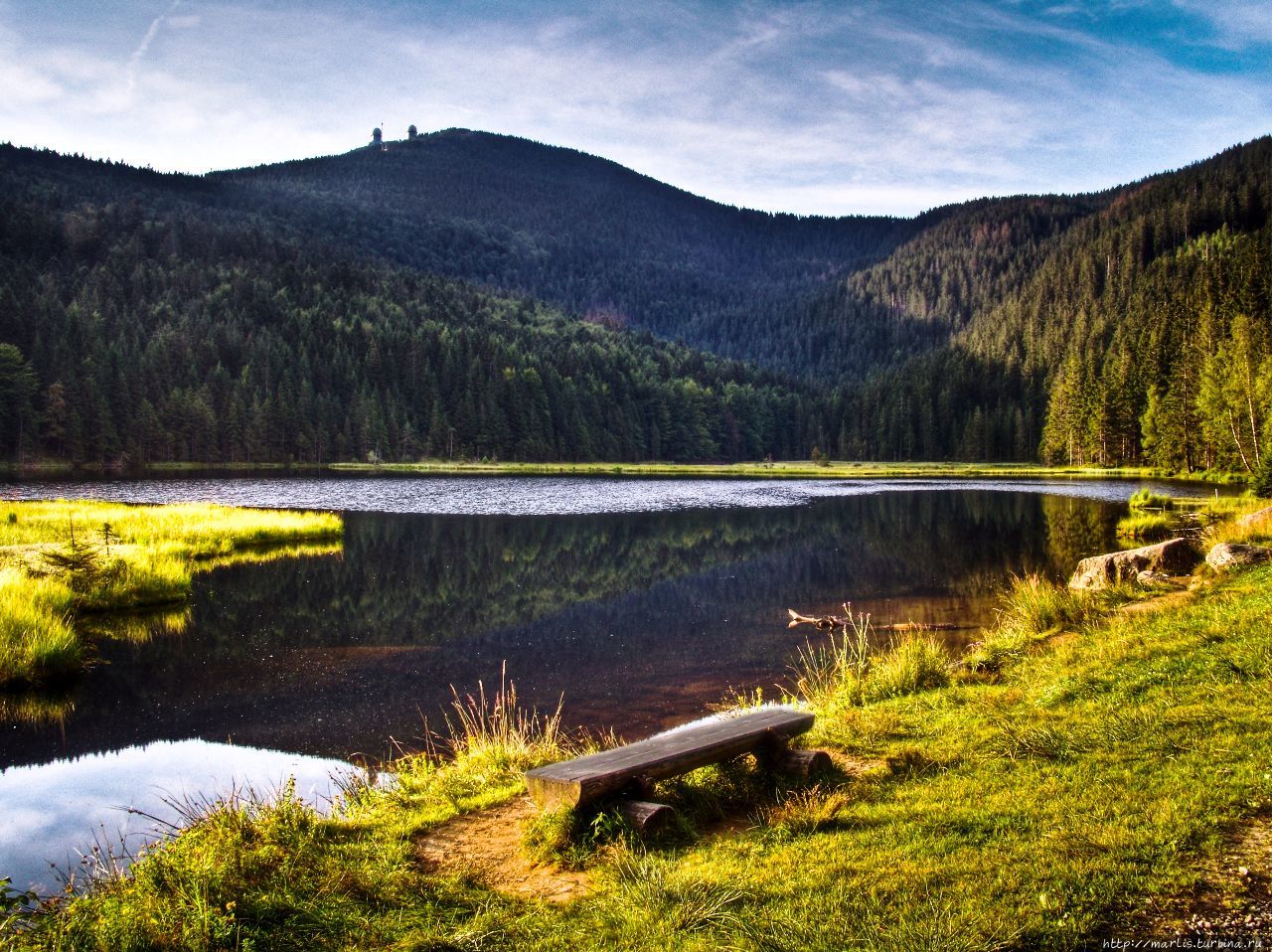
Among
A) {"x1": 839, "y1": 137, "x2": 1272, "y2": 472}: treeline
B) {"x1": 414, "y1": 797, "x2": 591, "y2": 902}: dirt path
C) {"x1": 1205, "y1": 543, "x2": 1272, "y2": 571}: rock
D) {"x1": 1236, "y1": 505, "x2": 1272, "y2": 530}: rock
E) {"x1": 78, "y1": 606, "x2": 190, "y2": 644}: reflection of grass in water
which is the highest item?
{"x1": 839, "y1": 137, "x2": 1272, "y2": 472}: treeline

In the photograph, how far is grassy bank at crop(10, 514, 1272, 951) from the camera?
208 inches

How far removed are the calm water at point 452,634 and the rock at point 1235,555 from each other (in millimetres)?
5204

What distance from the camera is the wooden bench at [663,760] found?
7.17 m

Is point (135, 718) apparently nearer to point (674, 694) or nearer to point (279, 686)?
point (279, 686)

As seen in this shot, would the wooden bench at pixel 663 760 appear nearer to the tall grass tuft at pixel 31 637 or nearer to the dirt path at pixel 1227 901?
the dirt path at pixel 1227 901

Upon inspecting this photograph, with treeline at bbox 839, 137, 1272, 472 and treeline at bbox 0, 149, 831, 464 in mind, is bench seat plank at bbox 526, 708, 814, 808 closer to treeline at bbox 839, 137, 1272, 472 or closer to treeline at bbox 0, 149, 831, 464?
treeline at bbox 839, 137, 1272, 472

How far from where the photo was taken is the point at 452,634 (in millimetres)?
20188

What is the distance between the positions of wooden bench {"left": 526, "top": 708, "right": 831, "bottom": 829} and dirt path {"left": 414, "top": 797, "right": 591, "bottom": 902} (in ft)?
1.78

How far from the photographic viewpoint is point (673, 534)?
41.1 metres

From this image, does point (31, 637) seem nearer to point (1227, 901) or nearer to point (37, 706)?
point (37, 706)

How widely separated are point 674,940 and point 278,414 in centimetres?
13311

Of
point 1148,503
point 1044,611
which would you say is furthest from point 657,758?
point 1148,503

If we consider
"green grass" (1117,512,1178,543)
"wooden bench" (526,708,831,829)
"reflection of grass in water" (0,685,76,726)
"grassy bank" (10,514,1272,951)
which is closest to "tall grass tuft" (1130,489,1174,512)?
"green grass" (1117,512,1178,543)

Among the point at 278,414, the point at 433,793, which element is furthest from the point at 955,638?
the point at 278,414
